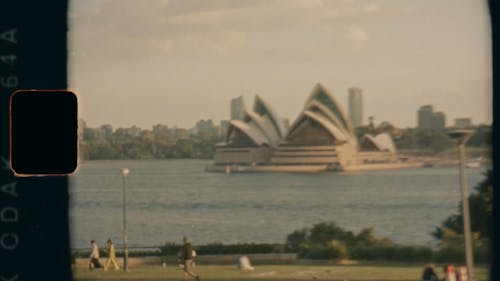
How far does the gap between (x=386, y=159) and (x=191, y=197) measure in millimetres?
2779

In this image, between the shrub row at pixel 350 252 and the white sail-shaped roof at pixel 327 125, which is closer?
the shrub row at pixel 350 252

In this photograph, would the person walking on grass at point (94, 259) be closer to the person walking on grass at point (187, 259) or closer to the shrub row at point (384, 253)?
the person walking on grass at point (187, 259)

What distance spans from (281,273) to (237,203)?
5.27 feet

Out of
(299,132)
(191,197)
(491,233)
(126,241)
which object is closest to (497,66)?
(491,233)

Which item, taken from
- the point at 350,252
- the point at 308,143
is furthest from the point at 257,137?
the point at 350,252

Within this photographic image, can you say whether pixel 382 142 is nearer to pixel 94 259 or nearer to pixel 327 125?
pixel 327 125

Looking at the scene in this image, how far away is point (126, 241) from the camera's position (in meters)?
4.99

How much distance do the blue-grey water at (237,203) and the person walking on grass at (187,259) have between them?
39cm

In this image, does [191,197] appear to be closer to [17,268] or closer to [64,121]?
[17,268]

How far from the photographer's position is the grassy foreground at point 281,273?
186 inches

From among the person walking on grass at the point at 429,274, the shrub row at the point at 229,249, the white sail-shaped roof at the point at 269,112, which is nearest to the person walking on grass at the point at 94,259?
the shrub row at the point at 229,249
